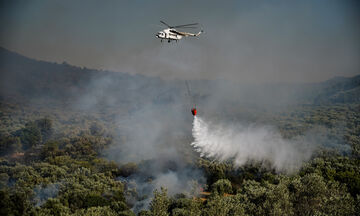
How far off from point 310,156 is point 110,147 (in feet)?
296

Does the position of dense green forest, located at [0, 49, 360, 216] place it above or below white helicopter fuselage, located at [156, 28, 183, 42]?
below

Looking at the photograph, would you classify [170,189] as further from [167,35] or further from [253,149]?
[253,149]

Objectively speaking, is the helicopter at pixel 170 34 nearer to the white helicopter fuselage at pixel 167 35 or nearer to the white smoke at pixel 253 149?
the white helicopter fuselage at pixel 167 35

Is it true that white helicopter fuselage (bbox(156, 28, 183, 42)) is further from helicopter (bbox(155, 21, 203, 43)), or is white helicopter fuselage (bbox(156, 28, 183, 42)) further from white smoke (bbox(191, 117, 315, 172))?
white smoke (bbox(191, 117, 315, 172))

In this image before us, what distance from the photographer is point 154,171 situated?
2950 inches

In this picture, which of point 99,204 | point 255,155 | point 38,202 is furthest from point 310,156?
point 38,202

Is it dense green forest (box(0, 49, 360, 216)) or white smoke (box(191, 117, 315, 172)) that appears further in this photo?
white smoke (box(191, 117, 315, 172))

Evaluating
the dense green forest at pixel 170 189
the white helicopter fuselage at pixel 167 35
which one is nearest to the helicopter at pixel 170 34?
the white helicopter fuselage at pixel 167 35

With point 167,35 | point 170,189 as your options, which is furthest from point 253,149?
point 167,35

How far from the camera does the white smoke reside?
244 ft

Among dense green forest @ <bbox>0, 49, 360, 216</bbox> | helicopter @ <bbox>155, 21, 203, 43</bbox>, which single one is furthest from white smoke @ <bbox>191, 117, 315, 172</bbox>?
helicopter @ <bbox>155, 21, 203, 43</bbox>

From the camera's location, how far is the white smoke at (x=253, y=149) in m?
74.4

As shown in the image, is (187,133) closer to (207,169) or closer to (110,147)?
(110,147)

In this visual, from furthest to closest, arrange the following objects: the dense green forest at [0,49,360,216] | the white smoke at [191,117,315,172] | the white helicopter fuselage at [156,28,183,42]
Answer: the white smoke at [191,117,315,172] < the white helicopter fuselage at [156,28,183,42] < the dense green forest at [0,49,360,216]
